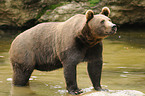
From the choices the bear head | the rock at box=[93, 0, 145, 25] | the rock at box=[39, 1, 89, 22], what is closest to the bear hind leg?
the bear head

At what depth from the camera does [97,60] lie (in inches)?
231

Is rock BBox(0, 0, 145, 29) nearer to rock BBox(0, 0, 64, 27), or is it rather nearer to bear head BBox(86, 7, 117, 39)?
rock BBox(0, 0, 64, 27)

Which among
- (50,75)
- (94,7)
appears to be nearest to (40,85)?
(50,75)

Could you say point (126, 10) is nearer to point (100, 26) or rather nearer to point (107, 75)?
point (107, 75)

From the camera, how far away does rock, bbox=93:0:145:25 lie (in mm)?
13102

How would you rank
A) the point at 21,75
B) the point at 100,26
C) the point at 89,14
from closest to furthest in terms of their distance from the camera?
1. the point at 100,26
2. the point at 89,14
3. the point at 21,75

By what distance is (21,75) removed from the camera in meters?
6.46

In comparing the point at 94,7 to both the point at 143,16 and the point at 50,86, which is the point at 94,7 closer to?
the point at 143,16

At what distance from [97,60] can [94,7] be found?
24.9 feet

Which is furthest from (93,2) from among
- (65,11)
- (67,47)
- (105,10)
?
(67,47)

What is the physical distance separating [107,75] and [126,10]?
682cm

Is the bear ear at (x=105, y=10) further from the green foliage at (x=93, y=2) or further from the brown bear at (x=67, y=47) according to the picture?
the green foliage at (x=93, y=2)

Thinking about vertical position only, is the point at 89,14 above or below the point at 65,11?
above

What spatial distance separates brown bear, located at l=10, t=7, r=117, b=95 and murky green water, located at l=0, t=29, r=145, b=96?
371mm
